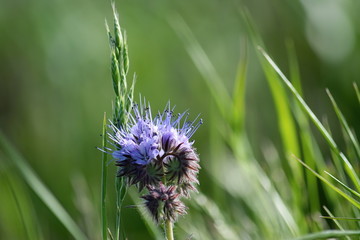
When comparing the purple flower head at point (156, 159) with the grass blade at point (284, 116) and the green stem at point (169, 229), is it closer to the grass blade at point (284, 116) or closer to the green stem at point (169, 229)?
the green stem at point (169, 229)

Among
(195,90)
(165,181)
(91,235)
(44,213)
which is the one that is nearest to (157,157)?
(165,181)

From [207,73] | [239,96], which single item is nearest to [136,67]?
[207,73]

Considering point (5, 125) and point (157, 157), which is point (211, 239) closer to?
point (157, 157)

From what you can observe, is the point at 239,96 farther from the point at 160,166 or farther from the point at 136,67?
the point at 136,67

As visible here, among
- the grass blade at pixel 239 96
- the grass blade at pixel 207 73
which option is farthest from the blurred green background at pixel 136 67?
the grass blade at pixel 239 96

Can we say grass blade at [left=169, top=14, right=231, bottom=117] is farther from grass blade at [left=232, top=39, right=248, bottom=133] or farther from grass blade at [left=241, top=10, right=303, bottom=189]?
grass blade at [left=241, top=10, right=303, bottom=189]

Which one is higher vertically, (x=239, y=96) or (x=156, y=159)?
(x=156, y=159)
